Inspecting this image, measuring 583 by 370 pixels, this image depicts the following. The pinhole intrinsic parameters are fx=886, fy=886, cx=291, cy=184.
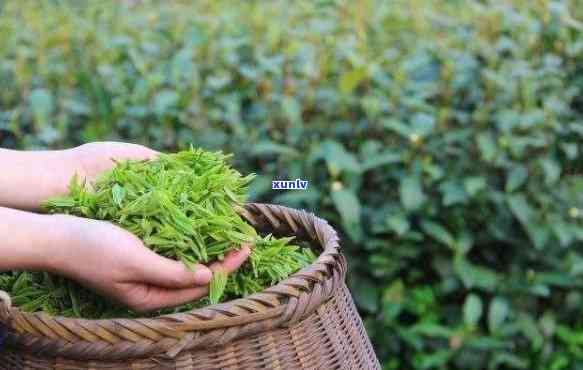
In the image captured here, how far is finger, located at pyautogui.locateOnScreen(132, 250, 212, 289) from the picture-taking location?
1.08 metres

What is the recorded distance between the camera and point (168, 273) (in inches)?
42.9

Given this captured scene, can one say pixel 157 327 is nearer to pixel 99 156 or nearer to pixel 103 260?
pixel 103 260

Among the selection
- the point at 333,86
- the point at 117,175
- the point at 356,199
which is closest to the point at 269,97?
the point at 333,86

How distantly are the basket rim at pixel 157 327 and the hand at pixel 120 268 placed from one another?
0.24ft

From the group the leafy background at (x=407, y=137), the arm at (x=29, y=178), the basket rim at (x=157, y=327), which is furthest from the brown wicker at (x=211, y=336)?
the leafy background at (x=407, y=137)

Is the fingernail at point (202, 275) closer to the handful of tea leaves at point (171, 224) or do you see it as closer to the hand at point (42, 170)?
the handful of tea leaves at point (171, 224)

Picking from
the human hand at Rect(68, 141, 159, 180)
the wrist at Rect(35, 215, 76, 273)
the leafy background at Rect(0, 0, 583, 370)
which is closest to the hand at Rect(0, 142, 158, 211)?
the human hand at Rect(68, 141, 159, 180)

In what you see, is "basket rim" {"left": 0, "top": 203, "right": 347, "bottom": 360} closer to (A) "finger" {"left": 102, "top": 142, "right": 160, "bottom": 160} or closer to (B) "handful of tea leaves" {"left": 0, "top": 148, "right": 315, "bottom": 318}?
(B) "handful of tea leaves" {"left": 0, "top": 148, "right": 315, "bottom": 318}

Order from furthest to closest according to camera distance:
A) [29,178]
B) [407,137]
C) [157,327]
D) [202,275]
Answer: [407,137]
[29,178]
[202,275]
[157,327]

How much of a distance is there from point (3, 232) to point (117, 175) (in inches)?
8.0

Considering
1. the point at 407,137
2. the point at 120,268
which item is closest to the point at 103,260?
the point at 120,268

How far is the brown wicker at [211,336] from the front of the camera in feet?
3.33

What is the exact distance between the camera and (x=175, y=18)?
2.82 m

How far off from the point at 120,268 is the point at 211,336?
141 millimetres
